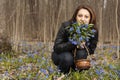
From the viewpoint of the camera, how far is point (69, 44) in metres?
3.69

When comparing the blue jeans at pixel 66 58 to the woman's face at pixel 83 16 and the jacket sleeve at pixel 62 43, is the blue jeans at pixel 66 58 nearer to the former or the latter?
the jacket sleeve at pixel 62 43

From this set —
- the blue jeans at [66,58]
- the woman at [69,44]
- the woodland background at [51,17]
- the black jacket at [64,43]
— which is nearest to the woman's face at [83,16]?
the woman at [69,44]

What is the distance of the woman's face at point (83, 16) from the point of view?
371 centimetres

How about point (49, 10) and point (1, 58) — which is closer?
point (1, 58)

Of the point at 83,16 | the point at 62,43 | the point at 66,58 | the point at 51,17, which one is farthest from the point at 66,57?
the point at 51,17

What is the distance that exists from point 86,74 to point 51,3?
28.6 ft

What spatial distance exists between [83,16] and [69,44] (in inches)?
15.2

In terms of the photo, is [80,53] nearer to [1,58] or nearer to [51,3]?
[1,58]

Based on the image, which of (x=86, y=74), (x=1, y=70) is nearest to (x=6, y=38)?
(x=1, y=70)

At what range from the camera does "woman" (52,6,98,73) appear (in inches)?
147

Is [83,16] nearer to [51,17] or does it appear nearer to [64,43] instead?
[64,43]

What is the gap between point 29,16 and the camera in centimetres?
1623

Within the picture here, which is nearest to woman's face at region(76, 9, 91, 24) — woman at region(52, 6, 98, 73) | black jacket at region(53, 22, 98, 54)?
woman at region(52, 6, 98, 73)

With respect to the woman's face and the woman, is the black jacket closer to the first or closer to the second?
the woman
